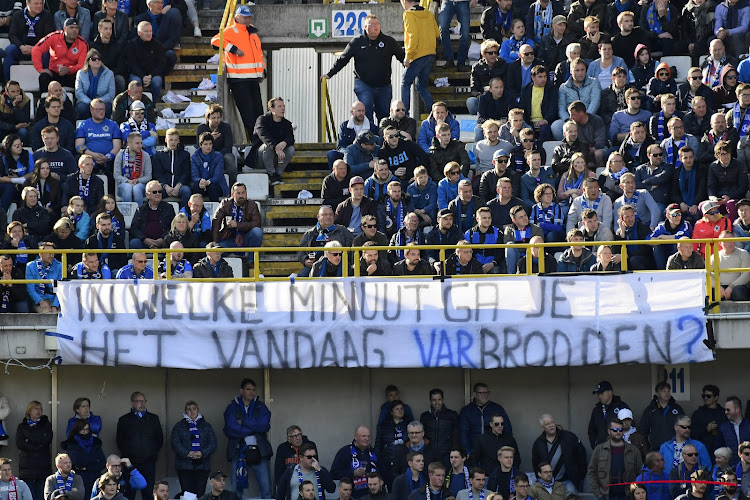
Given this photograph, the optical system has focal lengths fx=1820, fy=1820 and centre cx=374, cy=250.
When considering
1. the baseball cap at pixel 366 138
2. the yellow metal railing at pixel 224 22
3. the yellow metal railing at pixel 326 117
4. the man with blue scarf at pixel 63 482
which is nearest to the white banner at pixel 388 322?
the man with blue scarf at pixel 63 482

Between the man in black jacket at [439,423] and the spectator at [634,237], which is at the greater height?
the spectator at [634,237]

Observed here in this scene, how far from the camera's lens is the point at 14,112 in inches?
1067

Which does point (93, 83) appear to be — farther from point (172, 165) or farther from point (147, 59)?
point (172, 165)

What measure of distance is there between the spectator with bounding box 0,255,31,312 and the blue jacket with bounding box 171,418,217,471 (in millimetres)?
2277

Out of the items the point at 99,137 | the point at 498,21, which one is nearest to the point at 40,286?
the point at 99,137

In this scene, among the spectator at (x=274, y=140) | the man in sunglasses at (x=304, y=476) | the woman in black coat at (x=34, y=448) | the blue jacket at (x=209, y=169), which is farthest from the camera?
the spectator at (x=274, y=140)

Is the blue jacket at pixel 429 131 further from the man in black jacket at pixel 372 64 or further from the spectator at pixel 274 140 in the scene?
the spectator at pixel 274 140

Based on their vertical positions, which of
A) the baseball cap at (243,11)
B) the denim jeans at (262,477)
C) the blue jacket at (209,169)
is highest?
the baseball cap at (243,11)

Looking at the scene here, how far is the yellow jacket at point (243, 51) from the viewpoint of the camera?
93.7 ft

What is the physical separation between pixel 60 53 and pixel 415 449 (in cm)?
973

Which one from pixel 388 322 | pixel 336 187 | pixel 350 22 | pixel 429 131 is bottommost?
pixel 388 322

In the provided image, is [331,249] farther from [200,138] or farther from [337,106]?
[337,106]

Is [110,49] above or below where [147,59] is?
above

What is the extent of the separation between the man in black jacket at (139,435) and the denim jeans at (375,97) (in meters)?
6.97
